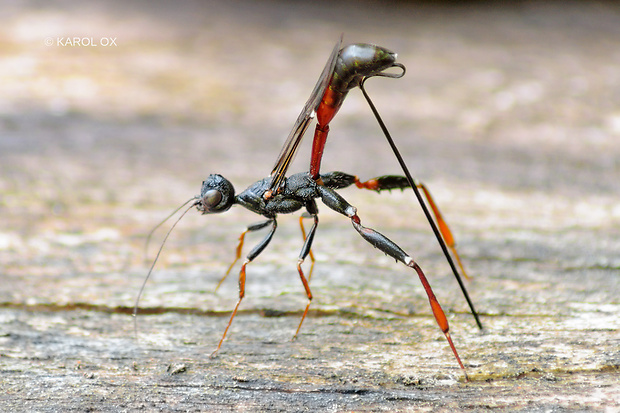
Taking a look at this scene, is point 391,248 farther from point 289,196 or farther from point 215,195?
point 215,195

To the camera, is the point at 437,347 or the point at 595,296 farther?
the point at 595,296

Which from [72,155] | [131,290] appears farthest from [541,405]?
[72,155]

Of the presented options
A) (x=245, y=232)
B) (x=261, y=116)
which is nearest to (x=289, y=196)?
(x=245, y=232)

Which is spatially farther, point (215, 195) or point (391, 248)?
point (215, 195)

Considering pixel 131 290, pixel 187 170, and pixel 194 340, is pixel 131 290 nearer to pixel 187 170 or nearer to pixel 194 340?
pixel 194 340

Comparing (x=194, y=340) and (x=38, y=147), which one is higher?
(x=38, y=147)

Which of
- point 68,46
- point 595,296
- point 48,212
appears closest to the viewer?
point 595,296

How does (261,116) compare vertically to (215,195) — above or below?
above

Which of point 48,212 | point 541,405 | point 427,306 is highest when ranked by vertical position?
point 48,212
